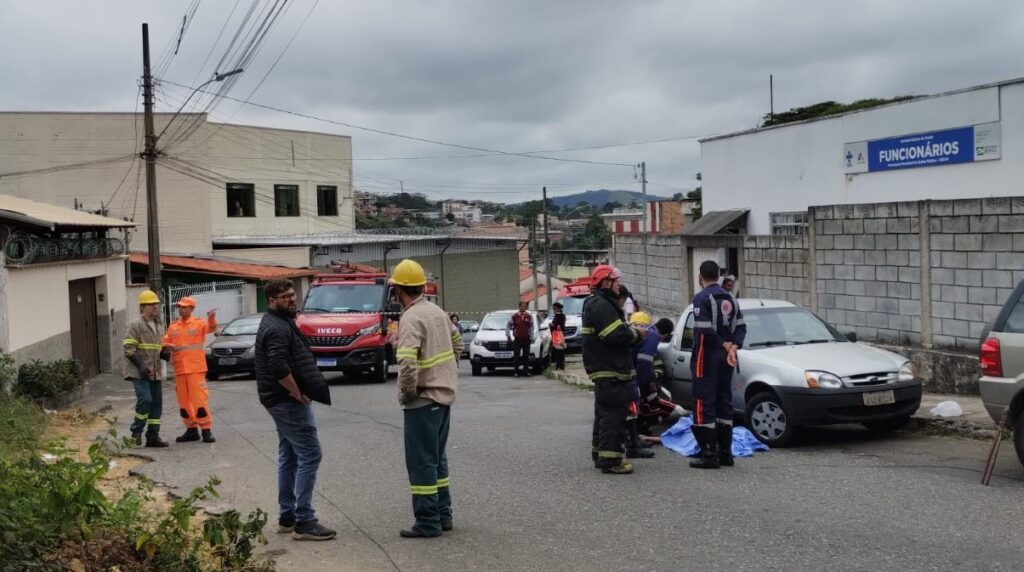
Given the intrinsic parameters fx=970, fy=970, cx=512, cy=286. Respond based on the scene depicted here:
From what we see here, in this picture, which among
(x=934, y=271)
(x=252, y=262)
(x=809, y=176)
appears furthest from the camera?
(x=252, y=262)

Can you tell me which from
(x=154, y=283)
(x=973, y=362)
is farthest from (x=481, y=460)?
(x=154, y=283)

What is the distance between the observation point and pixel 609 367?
8438 millimetres

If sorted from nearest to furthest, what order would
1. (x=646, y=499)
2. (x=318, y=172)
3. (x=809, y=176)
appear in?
1. (x=646, y=499)
2. (x=809, y=176)
3. (x=318, y=172)

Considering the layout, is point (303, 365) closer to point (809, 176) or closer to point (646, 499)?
point (646, 499)

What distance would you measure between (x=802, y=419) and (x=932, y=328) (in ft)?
16.5

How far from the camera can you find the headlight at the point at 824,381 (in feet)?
31.3

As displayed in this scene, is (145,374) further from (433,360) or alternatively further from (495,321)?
(495,321)

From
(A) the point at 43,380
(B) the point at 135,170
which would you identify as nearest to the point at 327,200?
(B) the point at 135,170

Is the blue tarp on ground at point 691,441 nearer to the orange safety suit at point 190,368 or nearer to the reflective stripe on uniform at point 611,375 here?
the reflective stripe on uniform at point 611,375

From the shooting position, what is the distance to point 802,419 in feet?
31.3

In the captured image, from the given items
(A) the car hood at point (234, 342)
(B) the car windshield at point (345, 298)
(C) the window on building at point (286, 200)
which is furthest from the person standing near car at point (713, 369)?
(C) the window on building at point (286, 200)

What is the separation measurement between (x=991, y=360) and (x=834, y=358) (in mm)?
1933

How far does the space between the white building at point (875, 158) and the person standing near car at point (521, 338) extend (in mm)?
7514

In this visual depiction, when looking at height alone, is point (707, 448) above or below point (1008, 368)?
below
